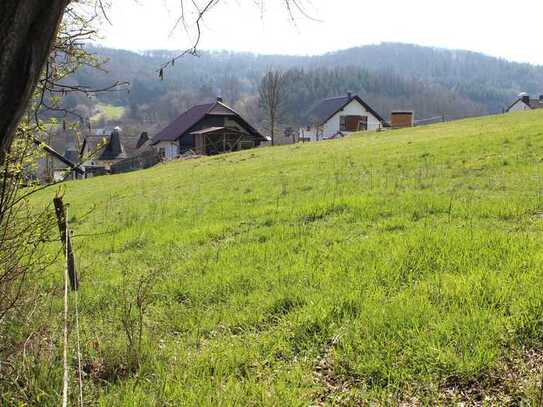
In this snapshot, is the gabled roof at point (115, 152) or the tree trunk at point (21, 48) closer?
the tree trunk at point (21, 48)

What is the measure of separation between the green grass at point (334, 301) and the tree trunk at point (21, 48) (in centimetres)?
195

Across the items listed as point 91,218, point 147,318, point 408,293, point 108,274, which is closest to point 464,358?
point 408,293

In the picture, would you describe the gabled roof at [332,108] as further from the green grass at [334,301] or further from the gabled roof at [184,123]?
the green grass at [334,301]

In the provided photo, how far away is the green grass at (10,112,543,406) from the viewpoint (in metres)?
2.97

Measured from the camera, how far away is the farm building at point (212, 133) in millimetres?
43531

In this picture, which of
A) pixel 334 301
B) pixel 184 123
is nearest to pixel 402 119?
pixel 184 123

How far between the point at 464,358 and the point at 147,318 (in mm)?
2715

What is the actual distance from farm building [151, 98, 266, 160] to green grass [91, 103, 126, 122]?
83986 mm

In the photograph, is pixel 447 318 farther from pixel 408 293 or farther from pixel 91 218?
pixel 91 218

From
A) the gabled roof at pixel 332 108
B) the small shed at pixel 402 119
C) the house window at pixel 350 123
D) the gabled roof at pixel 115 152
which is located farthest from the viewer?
the gabled roof at pixel 115 152

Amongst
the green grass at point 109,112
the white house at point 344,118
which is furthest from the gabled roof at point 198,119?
the green grass at point 109,112

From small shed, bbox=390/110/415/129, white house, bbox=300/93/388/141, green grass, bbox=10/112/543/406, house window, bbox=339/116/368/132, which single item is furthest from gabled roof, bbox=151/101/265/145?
green grass, bbox=10/112/543/406

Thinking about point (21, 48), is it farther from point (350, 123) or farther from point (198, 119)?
point (350, 123)

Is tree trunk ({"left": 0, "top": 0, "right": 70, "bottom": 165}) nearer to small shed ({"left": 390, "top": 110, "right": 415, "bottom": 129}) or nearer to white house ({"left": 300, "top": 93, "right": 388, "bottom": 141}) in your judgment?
small shed ({"left": 390, "top": 110, "right": 415, "bottom": 129})
